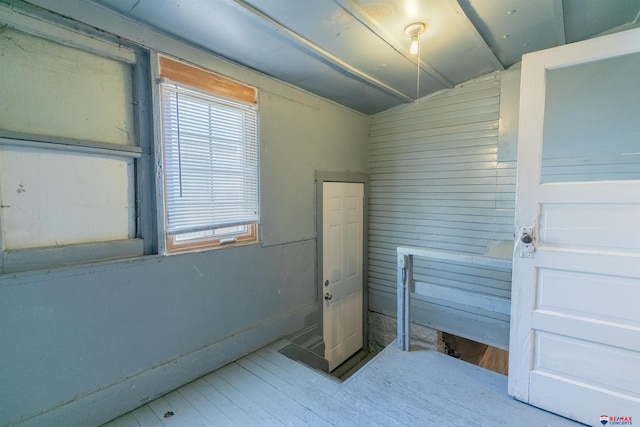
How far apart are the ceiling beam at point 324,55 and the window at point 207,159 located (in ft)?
2.00

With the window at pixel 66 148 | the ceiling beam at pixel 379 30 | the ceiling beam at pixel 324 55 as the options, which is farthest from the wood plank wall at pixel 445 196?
the window at pixel 66 148

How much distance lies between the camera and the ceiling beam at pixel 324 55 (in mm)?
1757

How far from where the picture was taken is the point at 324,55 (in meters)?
2.30

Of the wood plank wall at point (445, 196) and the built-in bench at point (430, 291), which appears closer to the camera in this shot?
the built-in bench at point (430, 291)

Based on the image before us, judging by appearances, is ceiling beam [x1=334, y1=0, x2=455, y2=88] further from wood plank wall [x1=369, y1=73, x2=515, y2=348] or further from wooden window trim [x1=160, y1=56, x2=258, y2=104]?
wooden window trim [x1=160, y1=56, x2=258, y2=104]

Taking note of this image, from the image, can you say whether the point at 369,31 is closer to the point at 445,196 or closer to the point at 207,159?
the point at 207,159

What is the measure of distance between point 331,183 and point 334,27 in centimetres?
165

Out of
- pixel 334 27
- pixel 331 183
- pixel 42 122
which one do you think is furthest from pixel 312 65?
pixel 42 122

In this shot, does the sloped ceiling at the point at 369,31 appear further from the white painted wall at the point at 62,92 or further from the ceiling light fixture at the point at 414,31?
the white painted wall at the point at 62,92

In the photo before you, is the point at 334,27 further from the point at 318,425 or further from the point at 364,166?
the point at 318,425

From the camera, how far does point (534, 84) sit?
168cm

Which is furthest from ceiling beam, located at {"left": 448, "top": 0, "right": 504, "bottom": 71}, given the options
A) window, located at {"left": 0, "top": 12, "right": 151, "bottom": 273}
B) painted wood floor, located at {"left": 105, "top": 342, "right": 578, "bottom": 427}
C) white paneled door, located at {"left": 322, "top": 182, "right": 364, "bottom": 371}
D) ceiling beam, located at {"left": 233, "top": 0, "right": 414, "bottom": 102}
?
painted wood floor, located at {"left": 105, "top": 342, "right": 578, "bottom": 427}

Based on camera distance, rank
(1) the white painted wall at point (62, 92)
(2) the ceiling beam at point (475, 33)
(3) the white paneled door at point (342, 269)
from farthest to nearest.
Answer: (3) the white paneled door at point (342, 269)
(2) the ceiling beam at point (475, 33)
(1) the white painted wall at point (62, 92)

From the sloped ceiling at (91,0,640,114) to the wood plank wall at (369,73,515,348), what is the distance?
57 cm
